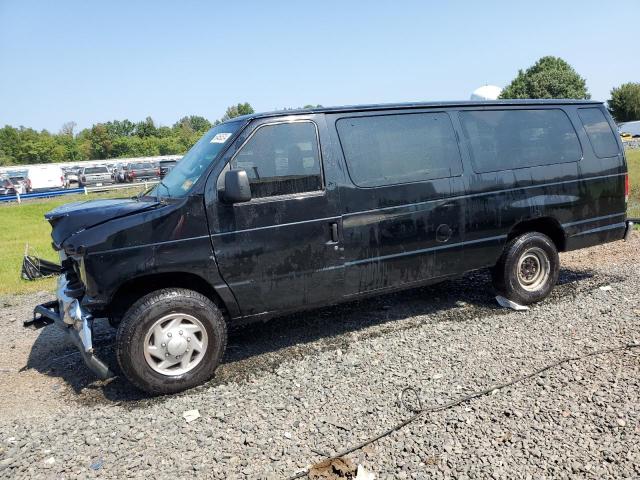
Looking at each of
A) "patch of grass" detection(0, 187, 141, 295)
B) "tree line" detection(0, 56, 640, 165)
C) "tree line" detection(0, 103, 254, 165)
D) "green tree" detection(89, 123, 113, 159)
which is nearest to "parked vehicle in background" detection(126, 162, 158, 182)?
"patch of grass" detection(0, 187, 141, 295)

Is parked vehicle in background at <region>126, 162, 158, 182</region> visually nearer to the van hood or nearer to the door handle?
the van hood

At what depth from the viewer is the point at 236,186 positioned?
12.5ft

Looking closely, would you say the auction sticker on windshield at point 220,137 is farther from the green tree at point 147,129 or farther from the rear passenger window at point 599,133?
the green tree at point 147,129

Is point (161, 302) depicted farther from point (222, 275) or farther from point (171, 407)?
point (171, 407)

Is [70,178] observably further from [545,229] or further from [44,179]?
[545,229]

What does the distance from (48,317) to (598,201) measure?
19.3 feet

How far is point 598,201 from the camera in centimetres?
554

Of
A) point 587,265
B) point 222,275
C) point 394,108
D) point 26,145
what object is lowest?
point 587,265

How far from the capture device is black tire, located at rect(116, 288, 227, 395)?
12.2 ft

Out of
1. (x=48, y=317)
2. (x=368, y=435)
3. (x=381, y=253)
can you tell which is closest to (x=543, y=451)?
(x=368, y=435)

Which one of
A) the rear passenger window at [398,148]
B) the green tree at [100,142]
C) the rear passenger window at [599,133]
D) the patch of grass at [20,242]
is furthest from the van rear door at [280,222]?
the green tree at [100,142]

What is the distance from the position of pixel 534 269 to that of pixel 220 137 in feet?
12.2

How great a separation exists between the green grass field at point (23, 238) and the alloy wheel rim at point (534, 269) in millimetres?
6109

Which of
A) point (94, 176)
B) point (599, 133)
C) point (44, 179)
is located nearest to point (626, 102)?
point (94, 176)
